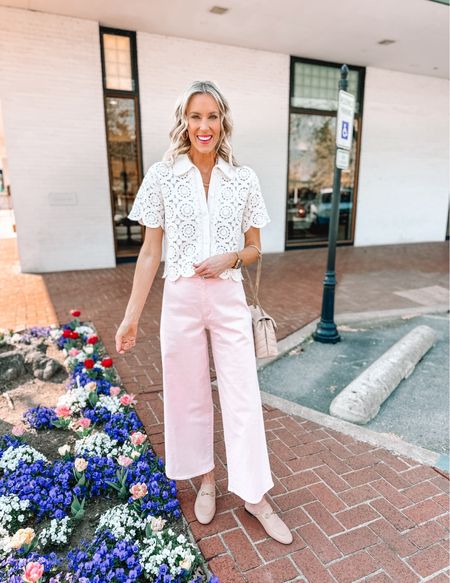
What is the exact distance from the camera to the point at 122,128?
8.38m

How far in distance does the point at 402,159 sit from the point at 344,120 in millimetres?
8179

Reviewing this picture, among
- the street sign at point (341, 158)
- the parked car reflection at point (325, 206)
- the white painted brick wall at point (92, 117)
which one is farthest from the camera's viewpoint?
the parked car reflection at point (325, 206)

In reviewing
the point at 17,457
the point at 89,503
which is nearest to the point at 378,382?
the point at 89,503

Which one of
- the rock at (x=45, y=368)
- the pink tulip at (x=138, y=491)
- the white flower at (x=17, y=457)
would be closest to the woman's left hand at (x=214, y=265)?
the pink tulip at (x=138, y=491)

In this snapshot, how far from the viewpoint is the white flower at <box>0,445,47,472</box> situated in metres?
2.48

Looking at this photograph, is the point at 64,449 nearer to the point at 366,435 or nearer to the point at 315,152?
the point at 366,435

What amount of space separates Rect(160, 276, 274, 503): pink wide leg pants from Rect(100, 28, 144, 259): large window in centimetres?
700

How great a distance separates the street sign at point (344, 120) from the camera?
4.07 m

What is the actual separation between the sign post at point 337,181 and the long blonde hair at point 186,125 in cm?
233

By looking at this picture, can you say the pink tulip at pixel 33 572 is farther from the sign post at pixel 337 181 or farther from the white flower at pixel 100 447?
the sign post at pixel 337 181

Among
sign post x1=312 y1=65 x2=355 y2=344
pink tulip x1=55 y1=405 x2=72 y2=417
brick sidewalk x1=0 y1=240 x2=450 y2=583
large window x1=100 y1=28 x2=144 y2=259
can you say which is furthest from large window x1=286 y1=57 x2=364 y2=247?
pink tulip x1=55 y1=405 x2=72 y2=417

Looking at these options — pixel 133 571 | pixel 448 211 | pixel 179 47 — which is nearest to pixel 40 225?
pixel 179 47

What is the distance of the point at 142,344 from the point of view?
457 cm

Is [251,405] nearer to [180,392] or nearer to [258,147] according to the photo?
[180,392]
